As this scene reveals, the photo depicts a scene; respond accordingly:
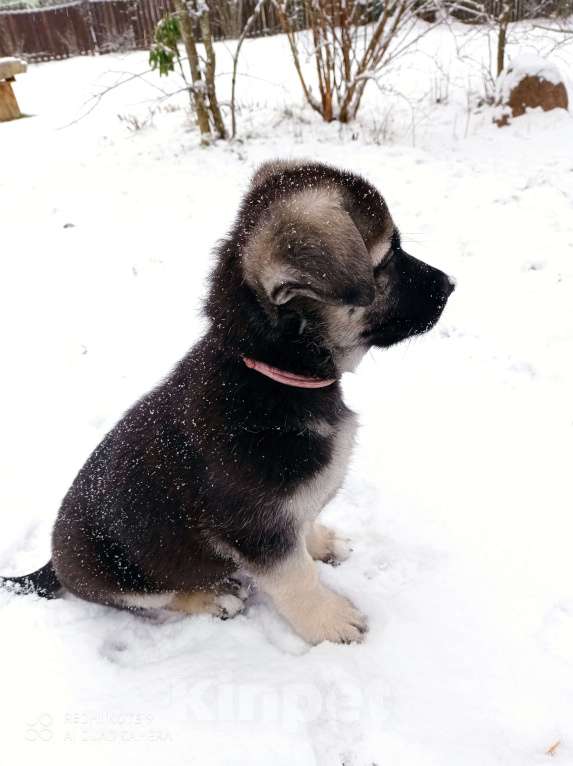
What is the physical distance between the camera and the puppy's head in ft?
5.78

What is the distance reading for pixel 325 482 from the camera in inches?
96.8

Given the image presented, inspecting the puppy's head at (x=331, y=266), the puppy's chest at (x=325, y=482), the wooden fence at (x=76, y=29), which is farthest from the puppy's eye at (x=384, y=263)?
the wooden fence at (x=76, y=29)

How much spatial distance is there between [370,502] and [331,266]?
222 centimetres

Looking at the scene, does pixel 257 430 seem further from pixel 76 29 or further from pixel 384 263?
pixel 76 29

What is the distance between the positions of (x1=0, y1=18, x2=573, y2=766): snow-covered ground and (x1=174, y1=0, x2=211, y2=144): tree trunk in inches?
79.9

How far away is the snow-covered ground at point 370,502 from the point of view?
245 centimetres

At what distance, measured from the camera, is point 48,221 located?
7.84 m

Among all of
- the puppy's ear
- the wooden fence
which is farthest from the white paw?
the wooden fence

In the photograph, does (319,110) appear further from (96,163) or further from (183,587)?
(183,587)

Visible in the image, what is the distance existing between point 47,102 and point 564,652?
19218 millimetres

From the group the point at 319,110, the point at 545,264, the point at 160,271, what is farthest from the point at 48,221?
the point at 545,264

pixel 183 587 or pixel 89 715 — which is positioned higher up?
pixel 183 587

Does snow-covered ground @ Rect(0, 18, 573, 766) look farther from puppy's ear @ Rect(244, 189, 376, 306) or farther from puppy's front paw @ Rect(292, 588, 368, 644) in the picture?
puppy's ear @ Rect(244, 189, 376, 306)

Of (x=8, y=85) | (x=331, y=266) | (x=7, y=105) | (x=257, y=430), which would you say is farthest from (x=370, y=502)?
(x=7, y=105)
